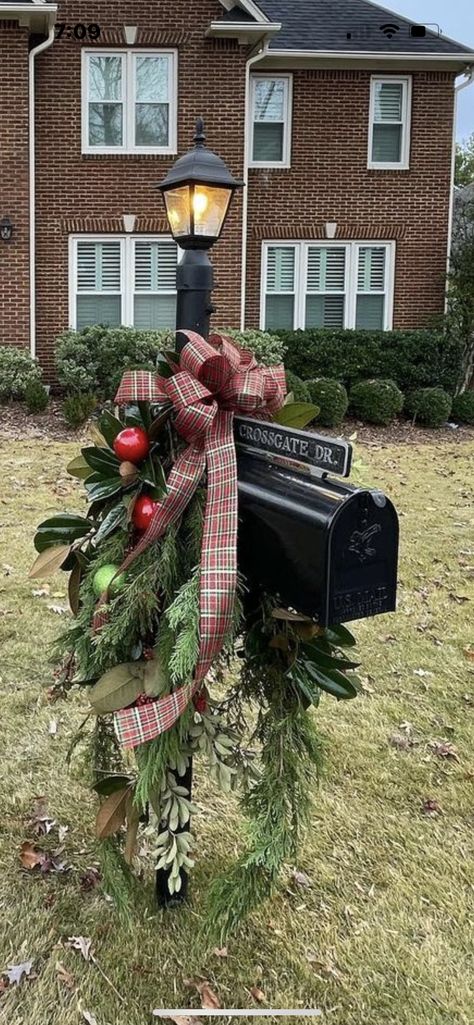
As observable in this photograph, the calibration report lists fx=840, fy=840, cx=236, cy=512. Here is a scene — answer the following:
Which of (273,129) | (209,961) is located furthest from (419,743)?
(273,129)

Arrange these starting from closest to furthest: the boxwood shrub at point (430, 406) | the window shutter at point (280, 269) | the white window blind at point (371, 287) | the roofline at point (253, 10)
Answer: the roofline at point (253, 10) → the boxwood shrub at point (430, 406) → the window shutter at point (280, 269) → the white window blind at point (371, 287)

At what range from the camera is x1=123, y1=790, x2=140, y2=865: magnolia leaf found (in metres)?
2.08

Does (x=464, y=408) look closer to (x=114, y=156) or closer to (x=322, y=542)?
(x=114, y=156)

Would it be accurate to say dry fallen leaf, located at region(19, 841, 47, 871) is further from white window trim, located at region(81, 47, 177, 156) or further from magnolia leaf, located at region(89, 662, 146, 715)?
white window trim, located at region(81, 47, 177, 156)

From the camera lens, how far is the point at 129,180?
508 inches

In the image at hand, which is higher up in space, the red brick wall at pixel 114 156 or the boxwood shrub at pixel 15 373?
the red brick wall at pixel 114 156

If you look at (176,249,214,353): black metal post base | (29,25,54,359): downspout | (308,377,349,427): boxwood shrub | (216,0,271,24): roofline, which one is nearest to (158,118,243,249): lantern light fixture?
(176,249,214,353): black metal post base

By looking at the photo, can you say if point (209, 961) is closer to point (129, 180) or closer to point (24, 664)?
point (24, 664)

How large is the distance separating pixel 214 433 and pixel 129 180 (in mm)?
12129

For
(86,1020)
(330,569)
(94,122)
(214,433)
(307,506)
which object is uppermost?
(94,122)

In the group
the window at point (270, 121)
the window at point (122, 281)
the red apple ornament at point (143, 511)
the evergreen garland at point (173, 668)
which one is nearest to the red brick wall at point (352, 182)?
the window at point (270, 121)

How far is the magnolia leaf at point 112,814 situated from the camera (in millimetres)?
2096

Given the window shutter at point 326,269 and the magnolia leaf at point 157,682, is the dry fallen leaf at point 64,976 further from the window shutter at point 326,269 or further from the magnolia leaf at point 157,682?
the window shutter at point 326,269

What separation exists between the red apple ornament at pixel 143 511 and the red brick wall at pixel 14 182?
11515mm
